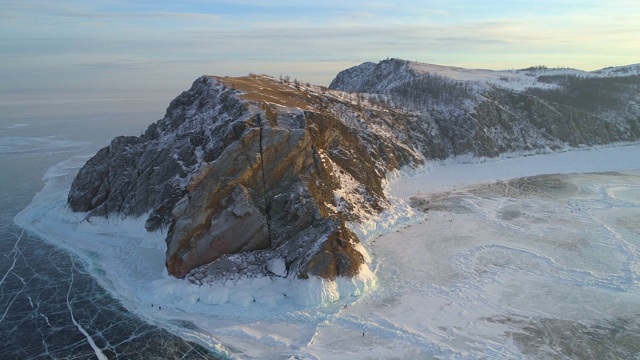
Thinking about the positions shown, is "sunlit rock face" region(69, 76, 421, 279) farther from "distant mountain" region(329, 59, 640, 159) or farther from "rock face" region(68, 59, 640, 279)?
"distant mountain" region(329, 59, 640, 159)

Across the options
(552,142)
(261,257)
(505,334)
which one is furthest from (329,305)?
(552,142)

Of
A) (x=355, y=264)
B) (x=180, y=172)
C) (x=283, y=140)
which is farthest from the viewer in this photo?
(x=180, y=172)

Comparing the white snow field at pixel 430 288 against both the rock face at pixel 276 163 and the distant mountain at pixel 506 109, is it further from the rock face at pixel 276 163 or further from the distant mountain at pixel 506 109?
the distant mountain at pixel 506 109

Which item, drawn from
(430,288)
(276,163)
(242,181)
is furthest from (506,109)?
(242,181)

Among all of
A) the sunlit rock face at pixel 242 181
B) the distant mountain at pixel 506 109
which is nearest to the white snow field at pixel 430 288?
the sunlit rock face at pixel 242 181

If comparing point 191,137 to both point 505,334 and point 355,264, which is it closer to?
point 355,264
